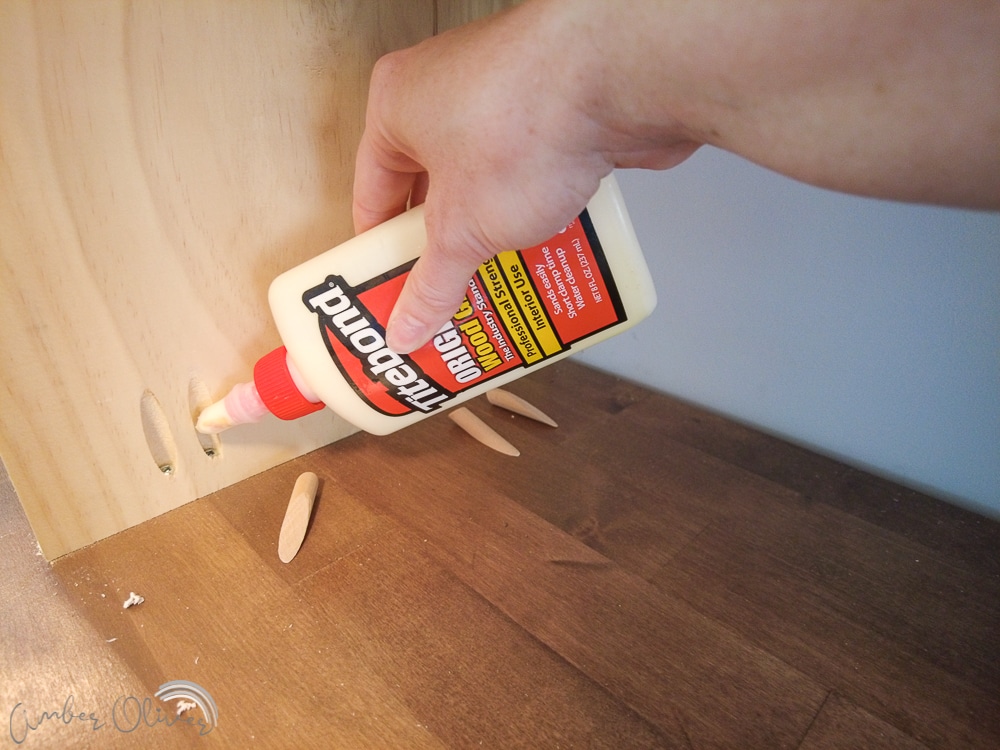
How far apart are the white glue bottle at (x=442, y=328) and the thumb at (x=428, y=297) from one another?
0.8 inches

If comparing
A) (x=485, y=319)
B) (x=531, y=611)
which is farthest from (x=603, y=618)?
(x=485, y=319)

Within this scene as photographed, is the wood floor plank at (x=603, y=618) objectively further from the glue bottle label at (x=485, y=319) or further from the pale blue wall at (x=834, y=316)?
the pale blue wall at (x=834, y=316)

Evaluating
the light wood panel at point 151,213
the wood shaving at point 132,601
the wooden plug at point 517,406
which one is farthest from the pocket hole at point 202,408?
the wooden plug at point 517,406

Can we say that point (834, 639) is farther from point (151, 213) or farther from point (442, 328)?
point (151, 213)

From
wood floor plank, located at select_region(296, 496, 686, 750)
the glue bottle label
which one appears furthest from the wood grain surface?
the glue bottle label

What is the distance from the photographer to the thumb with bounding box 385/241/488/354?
321mm

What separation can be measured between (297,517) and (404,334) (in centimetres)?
16

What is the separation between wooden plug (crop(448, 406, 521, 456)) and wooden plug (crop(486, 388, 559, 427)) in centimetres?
3

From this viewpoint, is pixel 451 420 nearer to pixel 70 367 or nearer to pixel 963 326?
pixel 70 367

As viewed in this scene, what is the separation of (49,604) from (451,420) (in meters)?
0.31

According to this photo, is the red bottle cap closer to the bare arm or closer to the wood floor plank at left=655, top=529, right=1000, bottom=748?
the bare arm

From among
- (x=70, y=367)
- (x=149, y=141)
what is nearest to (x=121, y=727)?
(x=70, y=367)

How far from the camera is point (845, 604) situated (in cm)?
38

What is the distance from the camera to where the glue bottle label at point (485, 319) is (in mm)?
374
